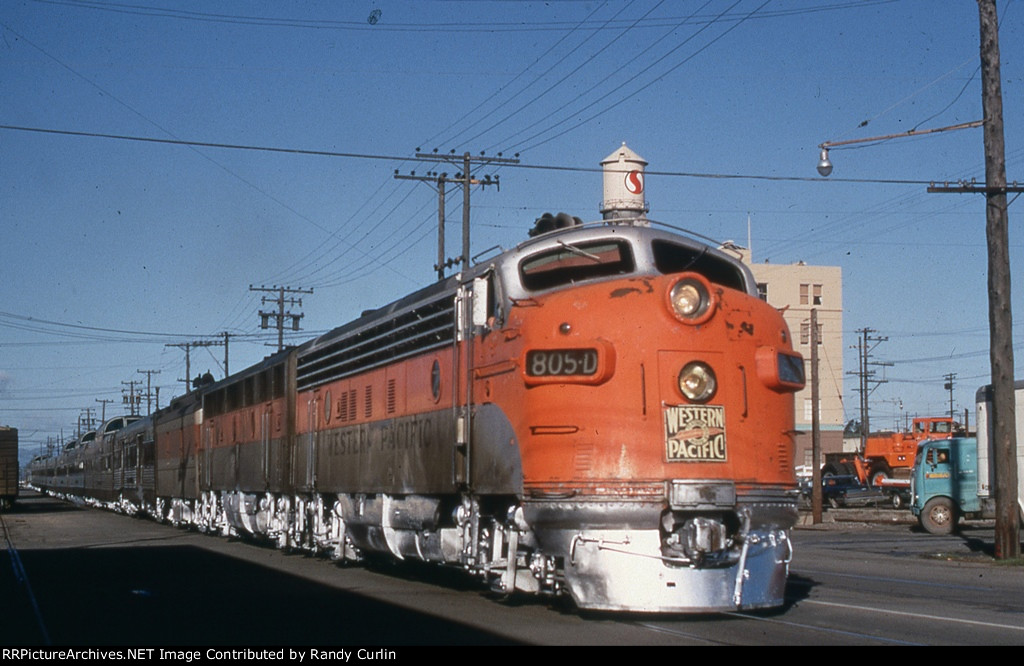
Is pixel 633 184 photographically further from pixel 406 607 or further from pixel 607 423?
pixel 607 423

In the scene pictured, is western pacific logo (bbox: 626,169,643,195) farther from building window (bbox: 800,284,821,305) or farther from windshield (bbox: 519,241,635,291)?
building window (bbox: 800,284,821,305)

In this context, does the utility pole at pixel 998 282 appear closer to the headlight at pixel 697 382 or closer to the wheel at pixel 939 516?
the wheel at pixel 939 516

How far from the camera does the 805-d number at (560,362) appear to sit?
1053cm

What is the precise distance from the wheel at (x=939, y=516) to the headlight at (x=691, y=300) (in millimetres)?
21695

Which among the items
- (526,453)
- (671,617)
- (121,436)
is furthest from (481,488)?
(121,436)

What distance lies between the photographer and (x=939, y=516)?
30.1m

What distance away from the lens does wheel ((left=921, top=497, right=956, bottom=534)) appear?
29.9 meters

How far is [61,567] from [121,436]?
27851mm

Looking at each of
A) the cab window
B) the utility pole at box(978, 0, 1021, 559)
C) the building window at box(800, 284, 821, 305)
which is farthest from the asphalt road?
the building window at box(800, 284, 821, 305)

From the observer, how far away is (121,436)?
45000mm

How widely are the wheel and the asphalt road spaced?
9.00 meters

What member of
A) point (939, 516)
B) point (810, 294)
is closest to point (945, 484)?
point (939, 516)

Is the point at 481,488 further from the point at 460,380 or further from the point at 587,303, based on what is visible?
the point at 587,303

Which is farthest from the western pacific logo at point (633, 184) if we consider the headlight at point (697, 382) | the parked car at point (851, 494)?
the headlight at point (697, 382)
